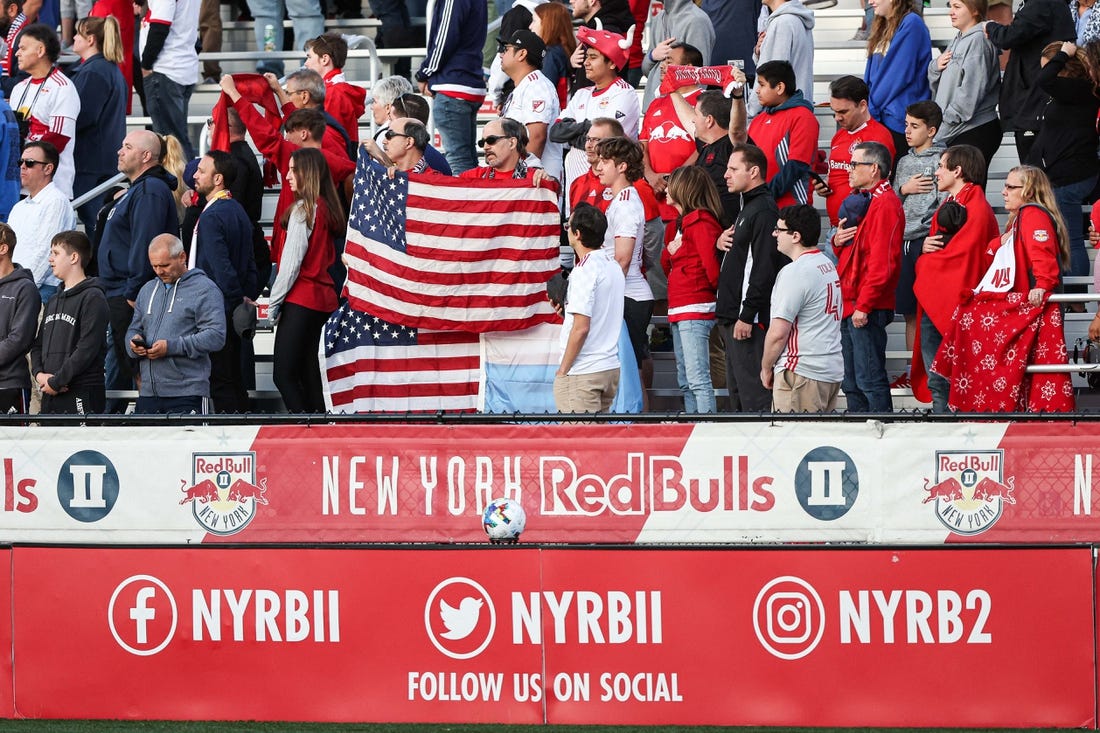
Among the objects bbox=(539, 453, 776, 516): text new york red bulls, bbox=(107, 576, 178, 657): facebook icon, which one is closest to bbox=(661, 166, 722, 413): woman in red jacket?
bbox=(539, 453, 776, 516): text new york red bulls

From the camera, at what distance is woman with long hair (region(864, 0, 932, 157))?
35.0 ft

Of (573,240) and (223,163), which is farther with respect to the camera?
(223,163)

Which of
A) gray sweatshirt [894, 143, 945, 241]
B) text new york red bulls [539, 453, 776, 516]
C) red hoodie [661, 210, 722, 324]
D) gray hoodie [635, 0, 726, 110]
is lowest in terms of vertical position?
text new york red bulls [539, 453, 776, 516]

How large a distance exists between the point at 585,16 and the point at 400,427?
6.13 meters

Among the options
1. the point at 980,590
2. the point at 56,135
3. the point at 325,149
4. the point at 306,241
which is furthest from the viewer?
the point at 56,135

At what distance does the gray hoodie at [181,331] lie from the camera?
9062 millimetres

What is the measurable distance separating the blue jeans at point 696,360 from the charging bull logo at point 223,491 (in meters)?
3.32

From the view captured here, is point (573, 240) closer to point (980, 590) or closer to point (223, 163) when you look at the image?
point (223, 163)

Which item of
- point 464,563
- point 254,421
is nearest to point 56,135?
point 254,421

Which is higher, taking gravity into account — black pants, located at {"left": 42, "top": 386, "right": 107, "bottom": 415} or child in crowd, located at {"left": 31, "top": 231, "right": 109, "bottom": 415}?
child in crowd, located at {"left": 31, "top": 231, "right": 109, "bottom": 415}

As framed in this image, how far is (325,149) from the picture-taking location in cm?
1034

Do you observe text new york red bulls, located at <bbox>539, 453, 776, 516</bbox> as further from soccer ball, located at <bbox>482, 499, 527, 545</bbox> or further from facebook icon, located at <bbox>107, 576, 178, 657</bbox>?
facebook icon, located at <bbox>107, 576, 178, 657</bbox>

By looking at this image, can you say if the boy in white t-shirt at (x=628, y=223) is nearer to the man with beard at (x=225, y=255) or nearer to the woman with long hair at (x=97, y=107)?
the man with beard at (x=225, y=255)

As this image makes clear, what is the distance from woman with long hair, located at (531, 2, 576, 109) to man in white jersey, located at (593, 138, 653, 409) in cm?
251
